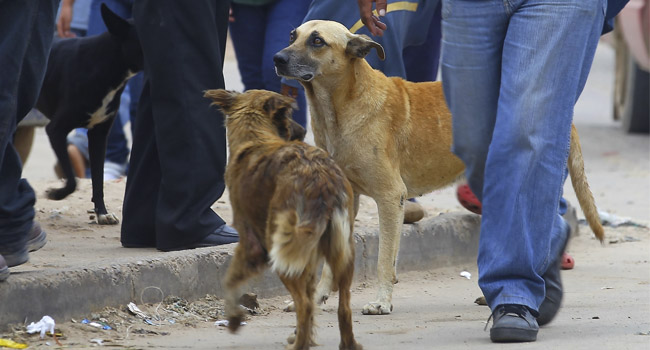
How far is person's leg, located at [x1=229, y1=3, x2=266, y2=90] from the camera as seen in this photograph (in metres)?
6.38

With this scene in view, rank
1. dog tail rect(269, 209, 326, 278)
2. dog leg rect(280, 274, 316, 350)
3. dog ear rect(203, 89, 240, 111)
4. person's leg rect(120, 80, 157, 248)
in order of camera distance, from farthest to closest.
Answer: person's leg rect(120, 80, 157, 248)
dog ear rect(203, 89, 240, 111)
dog leg rect(280, 274, 316, 350)
dog tail rect(269, 209, 326, 278)

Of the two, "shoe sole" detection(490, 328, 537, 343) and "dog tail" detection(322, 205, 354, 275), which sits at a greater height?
"dog tail" detection(322, 205, 354, 275)

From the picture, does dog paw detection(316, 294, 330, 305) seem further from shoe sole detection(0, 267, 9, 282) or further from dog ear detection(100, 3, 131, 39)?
dog ear detection(100, 3, 131, 39)

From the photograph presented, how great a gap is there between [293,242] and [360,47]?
1659 millimetres

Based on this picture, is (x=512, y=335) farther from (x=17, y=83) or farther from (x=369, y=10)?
(x=17, y=83)

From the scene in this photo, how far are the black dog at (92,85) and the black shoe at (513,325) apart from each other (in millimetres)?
3027

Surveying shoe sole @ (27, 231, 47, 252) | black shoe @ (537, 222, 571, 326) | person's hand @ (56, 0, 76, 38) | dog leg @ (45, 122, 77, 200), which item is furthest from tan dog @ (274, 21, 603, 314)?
person's hand @ (56, 0, 76, 38)

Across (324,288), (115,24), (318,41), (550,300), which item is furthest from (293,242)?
(115,24)

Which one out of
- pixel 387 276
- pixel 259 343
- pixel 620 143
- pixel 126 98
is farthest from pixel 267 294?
pixel 620 143

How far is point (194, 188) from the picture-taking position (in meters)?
4.86

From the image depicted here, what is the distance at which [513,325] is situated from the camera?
3566mm

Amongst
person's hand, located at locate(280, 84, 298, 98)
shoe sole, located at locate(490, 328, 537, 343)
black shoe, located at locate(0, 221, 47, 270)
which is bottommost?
shoe sole, located at locate(490, 328, 537, 343)

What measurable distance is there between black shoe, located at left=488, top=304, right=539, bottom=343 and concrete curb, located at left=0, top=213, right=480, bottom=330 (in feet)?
3.43

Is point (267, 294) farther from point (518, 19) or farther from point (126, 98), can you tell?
point (126, 98)
